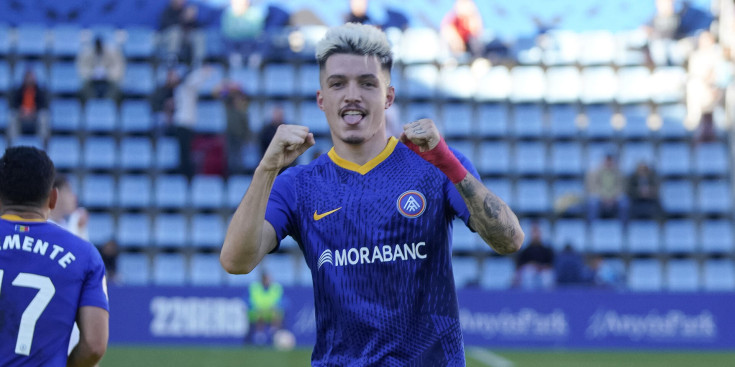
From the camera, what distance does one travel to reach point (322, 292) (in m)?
3.74

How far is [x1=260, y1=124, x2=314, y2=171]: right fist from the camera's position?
356cm

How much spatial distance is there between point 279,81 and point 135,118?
291 cm

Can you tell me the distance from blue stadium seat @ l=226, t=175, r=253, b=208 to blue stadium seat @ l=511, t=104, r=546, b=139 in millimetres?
5572

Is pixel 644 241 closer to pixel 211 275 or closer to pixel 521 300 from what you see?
pixel 521 300

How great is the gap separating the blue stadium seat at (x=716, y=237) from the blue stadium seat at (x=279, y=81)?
8.38 m

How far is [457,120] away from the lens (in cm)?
2016

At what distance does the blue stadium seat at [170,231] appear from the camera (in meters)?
18.2

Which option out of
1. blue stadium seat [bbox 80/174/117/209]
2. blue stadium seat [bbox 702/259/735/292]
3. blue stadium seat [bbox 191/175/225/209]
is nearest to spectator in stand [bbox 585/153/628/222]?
blue stadium seat [bbox 702/259/735/292]

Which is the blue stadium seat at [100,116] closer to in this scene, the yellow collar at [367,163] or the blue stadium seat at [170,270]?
the blue stadium seat at [170,270]

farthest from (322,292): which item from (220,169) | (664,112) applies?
(664,112)

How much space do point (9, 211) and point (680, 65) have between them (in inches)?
739

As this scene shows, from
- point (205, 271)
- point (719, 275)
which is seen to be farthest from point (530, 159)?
point (205, 271)

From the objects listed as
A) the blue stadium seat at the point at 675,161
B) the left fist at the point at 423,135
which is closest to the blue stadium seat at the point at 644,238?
the blue stadium seat at the point at 675,161

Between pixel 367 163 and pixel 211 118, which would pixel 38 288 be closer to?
pixel 367 163
